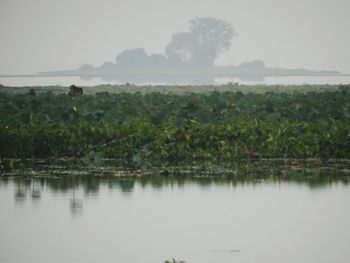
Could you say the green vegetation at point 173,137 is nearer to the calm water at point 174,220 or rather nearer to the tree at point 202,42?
the calm water at point 174,220

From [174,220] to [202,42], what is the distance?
225ft

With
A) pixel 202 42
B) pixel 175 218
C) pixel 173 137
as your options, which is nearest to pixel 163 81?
pixel 202 42

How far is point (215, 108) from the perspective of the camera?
74.4ft

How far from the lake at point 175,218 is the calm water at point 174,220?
1 cm

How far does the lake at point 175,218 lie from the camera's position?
11.9m

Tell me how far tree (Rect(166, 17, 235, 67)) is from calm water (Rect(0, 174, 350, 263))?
208 feet

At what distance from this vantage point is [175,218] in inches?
544

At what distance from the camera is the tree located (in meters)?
80.1

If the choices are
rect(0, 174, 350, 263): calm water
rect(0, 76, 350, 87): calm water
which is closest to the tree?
rect(0, 76, 350, 87): calm water

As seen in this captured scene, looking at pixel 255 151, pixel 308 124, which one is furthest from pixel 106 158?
pixel 308 124

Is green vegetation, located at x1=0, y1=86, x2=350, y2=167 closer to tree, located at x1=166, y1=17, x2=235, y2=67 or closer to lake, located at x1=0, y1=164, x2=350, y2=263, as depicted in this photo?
lake, located at x1=0, y1=164, x2=350, y2=263

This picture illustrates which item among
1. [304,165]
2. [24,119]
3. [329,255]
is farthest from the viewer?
[24,119]

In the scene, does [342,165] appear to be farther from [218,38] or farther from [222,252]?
[218,38]

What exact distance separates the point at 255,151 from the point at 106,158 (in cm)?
270
